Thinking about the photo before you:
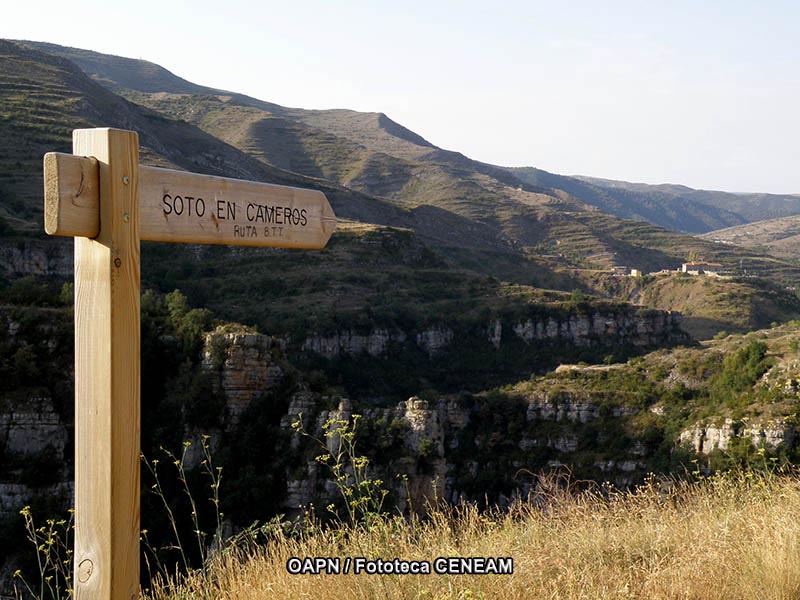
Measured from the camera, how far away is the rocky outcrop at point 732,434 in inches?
941

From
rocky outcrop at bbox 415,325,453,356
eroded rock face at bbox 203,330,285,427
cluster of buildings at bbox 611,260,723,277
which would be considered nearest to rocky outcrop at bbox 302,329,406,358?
rocky outcrop at bbox 415,325,453,356

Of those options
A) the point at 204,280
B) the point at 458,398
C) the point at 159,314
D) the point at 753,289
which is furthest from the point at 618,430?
the point at 753,289

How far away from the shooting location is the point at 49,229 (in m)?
2.52

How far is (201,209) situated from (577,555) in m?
2.32

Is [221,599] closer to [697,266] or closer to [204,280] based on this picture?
[204,280]

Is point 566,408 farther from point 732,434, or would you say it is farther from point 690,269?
point 690,269

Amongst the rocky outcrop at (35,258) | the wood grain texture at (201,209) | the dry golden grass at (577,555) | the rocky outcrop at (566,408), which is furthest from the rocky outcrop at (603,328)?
the wood grain texture at (201,209)

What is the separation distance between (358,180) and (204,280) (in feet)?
331

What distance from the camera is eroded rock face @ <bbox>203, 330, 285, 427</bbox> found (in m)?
24.9

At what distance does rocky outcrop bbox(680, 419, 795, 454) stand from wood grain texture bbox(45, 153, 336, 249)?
2130 cm

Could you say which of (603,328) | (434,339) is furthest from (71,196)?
(603,328)

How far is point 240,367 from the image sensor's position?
25031 mm

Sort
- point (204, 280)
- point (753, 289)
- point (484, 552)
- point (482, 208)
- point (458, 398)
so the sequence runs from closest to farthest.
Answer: point (484, 552)
point (458, 398)
point (204, 280)
point (753, 289)
point (482, 208)

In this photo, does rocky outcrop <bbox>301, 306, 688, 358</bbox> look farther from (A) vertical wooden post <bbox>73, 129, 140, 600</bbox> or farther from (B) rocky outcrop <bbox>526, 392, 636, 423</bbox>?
(A) vertical wooden post <bbox>73, 129, 140, 600</bbox>
